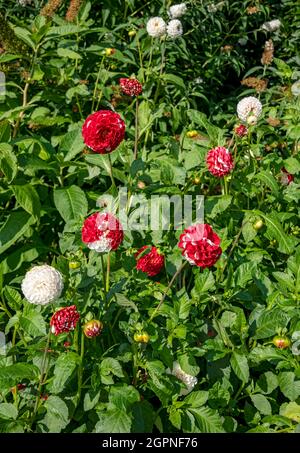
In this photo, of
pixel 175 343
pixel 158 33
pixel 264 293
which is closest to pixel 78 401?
pixel 175 343

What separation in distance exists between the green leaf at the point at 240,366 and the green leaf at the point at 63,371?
43cm

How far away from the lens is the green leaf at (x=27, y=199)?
1.90m

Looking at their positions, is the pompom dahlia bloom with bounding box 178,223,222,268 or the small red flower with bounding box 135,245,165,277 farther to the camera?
the small red flower with bounding box 135,245,165,277

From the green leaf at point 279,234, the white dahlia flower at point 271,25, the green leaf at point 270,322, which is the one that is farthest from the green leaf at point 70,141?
the white dahlia flower at point 271,25

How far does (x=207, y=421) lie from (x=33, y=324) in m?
0.52

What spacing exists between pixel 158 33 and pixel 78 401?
1.77 metres

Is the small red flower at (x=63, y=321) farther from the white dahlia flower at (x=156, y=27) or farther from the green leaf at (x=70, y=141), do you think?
the white dahlia flower at (x=156, y=27)

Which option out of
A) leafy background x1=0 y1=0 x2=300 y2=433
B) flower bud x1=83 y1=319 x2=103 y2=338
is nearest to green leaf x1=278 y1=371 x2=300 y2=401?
leafy background x1=0 y1=0 x2=300 y2=433

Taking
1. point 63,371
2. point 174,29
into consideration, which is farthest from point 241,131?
point 63,371

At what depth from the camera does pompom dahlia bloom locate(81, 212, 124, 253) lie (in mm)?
1479

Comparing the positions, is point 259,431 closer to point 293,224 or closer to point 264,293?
point 264,293

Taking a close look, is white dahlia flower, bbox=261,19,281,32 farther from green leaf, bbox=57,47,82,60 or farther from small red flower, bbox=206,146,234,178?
small red flower, bbox=206,146,234,178

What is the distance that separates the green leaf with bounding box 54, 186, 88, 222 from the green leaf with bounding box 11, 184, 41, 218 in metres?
0.08

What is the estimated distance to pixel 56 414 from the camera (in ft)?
4.82
